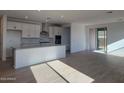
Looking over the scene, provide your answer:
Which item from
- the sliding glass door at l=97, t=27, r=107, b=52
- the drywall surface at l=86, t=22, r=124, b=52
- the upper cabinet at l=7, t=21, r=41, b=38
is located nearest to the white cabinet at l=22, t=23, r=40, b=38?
the upper cabinet at l=7, t=21, r=41, b=38

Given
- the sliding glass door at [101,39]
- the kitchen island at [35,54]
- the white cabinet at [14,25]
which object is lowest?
the kitchen island at [35,54]

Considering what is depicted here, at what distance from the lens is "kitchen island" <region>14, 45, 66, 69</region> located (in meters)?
4.77

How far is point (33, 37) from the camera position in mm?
7863


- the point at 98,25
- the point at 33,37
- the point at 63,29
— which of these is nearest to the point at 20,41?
the point at 33,37

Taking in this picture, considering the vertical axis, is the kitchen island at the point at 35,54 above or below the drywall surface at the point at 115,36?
below

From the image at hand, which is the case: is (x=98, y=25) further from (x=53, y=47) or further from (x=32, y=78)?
(x=32, y=78)

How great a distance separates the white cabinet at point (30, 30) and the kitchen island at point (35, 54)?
212 centimetres

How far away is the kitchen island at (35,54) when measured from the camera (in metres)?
4.77

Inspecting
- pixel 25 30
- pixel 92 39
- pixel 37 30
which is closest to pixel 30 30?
pixel 25 30

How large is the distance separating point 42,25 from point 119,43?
592cm

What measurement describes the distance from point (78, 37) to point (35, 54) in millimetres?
5377

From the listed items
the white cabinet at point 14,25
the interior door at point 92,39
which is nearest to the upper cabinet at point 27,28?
the white cabinet at point 14,25

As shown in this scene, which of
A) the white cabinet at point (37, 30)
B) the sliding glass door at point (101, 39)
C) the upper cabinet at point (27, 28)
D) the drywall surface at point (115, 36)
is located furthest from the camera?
the sliding glass door at point (101, 39)

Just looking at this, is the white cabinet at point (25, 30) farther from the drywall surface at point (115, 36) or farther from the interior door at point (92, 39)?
the interior door at point (92, 39)
